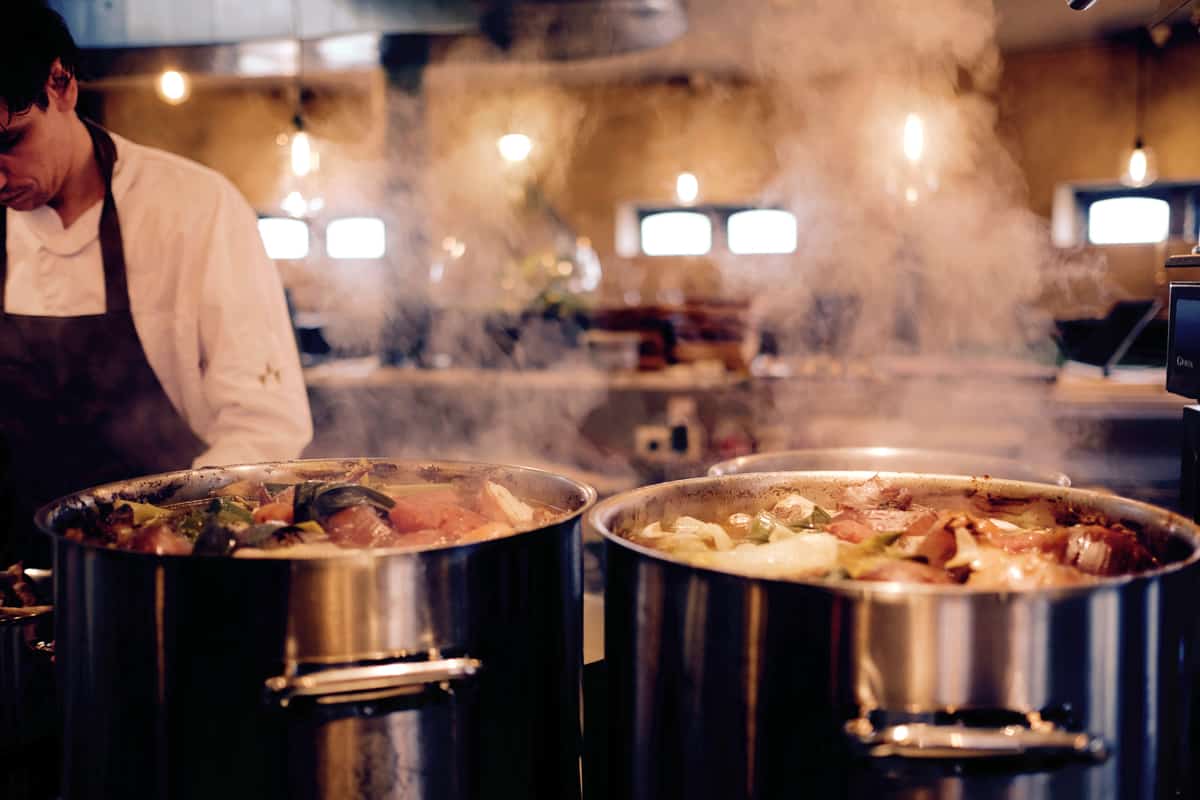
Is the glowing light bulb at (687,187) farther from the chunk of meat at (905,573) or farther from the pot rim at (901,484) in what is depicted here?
the chunk of meat at (905,573)

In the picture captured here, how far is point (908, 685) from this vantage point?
915 millimetres

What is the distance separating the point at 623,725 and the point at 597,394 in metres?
4.17

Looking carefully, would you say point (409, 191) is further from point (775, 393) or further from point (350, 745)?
point (350, 745)

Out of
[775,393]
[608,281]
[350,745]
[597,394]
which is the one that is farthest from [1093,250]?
[350,745]

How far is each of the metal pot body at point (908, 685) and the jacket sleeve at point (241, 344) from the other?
5.80 feet

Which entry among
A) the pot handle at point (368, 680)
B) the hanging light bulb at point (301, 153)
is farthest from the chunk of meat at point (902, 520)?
the hanging light bulb at point (301, 153)

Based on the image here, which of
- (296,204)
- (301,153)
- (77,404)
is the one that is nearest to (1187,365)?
(77,404)

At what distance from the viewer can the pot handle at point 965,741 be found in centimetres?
89

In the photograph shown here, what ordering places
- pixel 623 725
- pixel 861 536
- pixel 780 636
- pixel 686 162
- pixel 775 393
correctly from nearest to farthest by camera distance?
pixel 780 636 < pixel 623 725 < pixel 861 536 < pixel 775 393 < pixel 686 162

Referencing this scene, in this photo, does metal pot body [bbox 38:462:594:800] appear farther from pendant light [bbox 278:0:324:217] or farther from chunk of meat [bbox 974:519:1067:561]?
pendant light [bbox 278:0:324:217]

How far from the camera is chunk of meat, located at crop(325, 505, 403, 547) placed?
4.32 ft

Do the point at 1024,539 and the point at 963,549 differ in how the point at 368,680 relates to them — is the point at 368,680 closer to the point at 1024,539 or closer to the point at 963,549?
the point at 963,549

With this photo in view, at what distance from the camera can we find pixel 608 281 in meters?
10.0

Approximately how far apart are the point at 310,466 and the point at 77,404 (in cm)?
110
